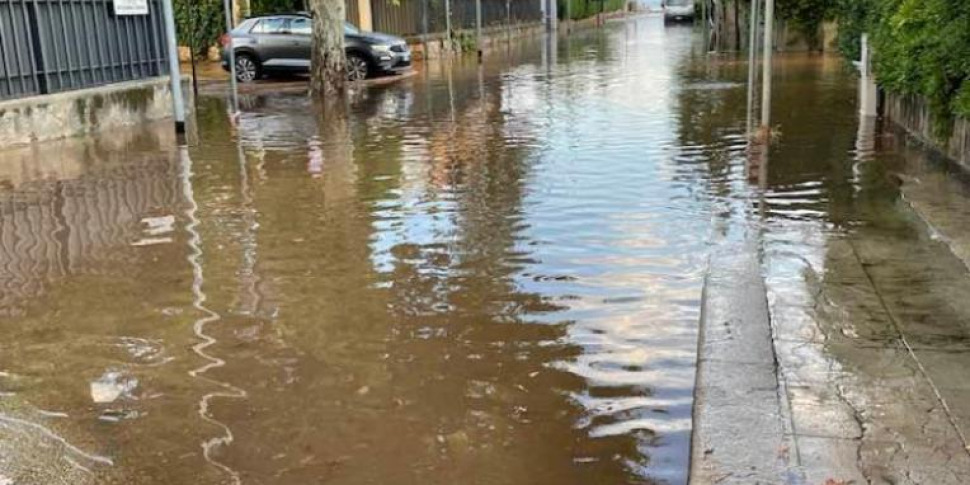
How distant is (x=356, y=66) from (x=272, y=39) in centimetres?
216

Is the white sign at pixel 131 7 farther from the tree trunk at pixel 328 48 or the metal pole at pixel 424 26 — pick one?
the metal pole at pixel 424 26

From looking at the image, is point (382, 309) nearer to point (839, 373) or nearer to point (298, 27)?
point (839, 373)

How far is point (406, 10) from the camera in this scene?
1286 inches

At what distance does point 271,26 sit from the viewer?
77.6ft

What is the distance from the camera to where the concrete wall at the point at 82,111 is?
40.1 feet

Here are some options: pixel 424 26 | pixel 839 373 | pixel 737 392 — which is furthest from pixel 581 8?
pixel 737 392

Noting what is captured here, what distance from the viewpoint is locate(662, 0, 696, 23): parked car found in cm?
5738

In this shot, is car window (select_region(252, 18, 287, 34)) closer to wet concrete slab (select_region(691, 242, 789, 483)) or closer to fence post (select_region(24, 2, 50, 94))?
fence post (select_region(24, 2, 50, 94))

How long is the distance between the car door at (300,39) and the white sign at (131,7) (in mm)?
8683

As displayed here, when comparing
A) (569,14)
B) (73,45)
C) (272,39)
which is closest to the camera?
(73,45)

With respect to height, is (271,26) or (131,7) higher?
(131,7)

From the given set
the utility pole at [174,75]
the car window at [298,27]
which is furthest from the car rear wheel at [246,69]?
the utility pole at [174,75]

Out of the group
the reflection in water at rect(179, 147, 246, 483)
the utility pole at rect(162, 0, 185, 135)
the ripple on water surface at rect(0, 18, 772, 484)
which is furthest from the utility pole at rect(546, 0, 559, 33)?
the reflection in water at rect(179, 147, 246, 483)

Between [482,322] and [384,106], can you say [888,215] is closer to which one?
[482,322]
